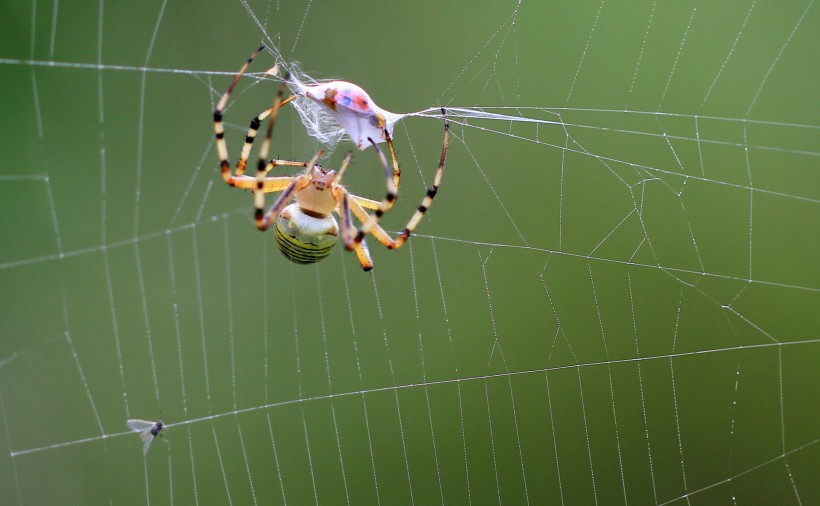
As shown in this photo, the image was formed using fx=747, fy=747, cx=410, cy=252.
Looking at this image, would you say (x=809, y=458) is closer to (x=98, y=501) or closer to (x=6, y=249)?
(x=98, y=501)

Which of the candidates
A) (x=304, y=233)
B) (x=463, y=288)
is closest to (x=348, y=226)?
(x=304, y=233)

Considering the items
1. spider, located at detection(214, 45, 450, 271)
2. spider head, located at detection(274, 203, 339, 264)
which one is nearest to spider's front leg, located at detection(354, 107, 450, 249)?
spider, located at detection(214, 45, 450, 271)

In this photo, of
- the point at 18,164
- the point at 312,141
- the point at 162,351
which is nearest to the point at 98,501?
the point at 162,351

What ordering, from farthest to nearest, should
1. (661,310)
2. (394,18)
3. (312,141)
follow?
(394,18) < (661,310) < (312,141)

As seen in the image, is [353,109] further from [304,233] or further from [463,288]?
[463,288]

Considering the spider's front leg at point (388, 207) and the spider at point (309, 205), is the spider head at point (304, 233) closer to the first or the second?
the spider at point (309, 205)

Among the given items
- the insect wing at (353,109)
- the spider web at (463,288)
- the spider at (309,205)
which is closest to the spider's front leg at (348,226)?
the spider at (309,205)
